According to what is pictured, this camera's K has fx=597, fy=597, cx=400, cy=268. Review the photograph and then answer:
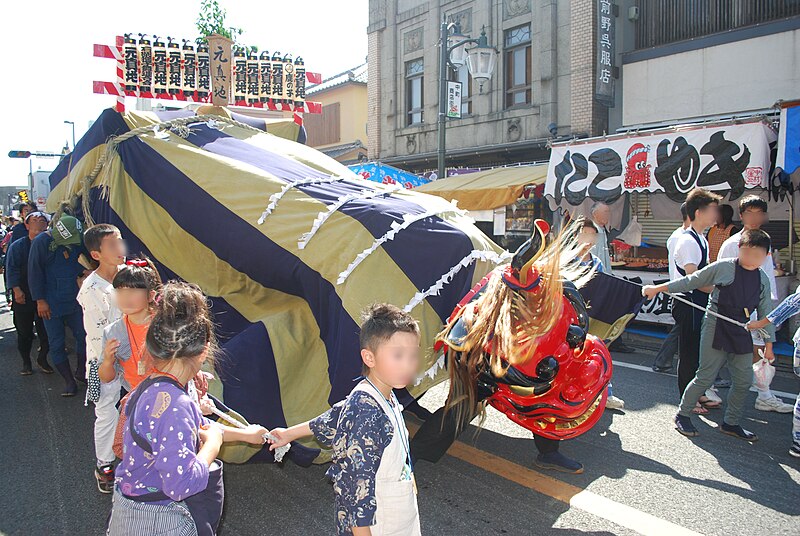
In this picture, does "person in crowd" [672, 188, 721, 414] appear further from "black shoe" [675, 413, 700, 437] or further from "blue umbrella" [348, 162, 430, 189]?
"blue umbrella" [348, 162, 430, 189]

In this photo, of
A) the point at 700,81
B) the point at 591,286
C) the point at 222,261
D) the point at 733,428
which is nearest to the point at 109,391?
the point at 222,261

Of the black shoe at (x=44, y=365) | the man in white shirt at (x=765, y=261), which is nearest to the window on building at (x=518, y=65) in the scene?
the man in white shirt at (x=765, y=261)

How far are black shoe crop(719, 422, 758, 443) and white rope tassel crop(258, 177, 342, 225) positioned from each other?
11.3ft

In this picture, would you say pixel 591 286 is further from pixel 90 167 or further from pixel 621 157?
pixel 621 157

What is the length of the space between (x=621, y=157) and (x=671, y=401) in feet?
15.4

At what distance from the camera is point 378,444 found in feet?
6.57

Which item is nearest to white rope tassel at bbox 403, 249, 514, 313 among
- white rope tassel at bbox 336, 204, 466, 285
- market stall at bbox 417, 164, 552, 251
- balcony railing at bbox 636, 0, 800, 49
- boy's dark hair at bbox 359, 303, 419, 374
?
white rope tassel at bbox 336, 204, 466, 285

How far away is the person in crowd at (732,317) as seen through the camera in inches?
170

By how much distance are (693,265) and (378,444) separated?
12.8ft

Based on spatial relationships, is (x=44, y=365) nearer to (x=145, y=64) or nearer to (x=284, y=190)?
(x=145, y=64)

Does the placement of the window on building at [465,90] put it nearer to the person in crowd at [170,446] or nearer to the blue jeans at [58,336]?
the blue jeans at [58,336]

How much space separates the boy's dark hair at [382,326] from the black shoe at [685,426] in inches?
128

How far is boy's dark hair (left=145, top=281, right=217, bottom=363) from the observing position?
6.68ft

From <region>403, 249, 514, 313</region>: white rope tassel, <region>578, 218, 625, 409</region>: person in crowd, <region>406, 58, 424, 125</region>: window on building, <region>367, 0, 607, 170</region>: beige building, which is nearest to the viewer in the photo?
<region>403, 249, 514, 313</region>: white rope tassel
